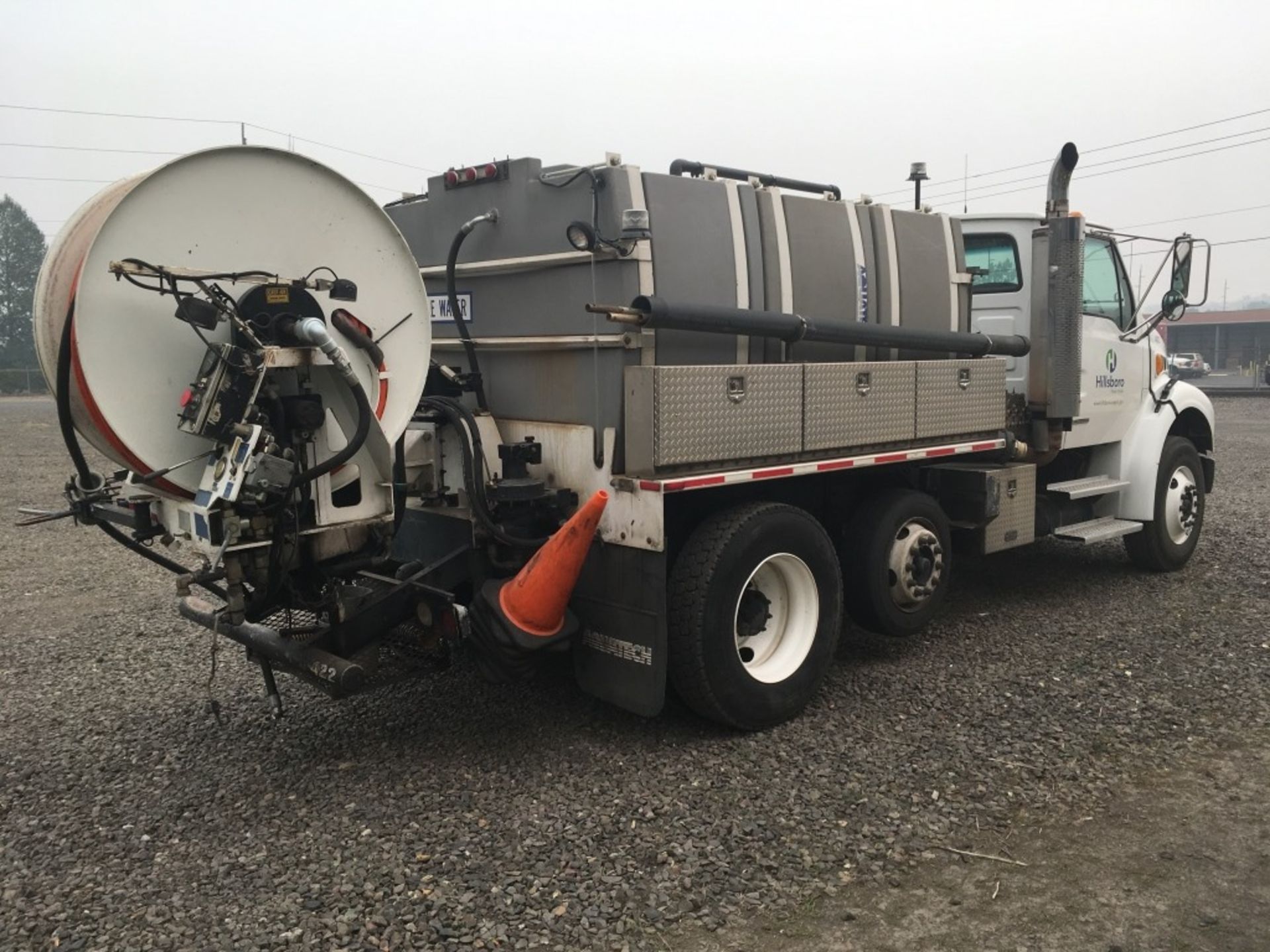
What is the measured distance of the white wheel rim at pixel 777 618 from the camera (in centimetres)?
495

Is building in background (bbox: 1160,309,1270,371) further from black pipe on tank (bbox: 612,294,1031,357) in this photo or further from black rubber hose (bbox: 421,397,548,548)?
black rubber hose (bbox: 421,397,548,548)

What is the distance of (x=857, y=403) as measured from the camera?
5.36 meters

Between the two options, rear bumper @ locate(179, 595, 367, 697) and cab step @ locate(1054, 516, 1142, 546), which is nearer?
rear bumper @ locate(179, 595, 367, 697)

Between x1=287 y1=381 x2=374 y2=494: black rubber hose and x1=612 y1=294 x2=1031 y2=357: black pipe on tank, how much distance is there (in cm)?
110

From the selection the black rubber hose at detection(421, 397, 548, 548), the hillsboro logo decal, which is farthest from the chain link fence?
the hillsboro logo decal

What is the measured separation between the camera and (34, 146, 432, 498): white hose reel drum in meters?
3.54

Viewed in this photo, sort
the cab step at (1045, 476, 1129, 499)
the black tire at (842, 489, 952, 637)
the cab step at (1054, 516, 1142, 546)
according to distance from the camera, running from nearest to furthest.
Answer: the black tire at (842, 489, 952, 637) → the cab step at (1054, 516, 1142, 546) → the cab step at (1045, 476, 1129, 499)

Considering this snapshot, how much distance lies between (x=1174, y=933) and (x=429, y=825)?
2613 mm

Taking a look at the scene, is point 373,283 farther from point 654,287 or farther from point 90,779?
point 90,779

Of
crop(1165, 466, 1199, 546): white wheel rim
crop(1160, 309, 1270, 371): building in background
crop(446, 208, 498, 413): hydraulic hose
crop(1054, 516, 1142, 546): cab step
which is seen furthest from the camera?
crop(1160, 309, 1270, 371): building in background

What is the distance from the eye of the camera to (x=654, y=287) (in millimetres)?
4633

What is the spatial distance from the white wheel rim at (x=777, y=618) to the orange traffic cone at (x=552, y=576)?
36.9 inches

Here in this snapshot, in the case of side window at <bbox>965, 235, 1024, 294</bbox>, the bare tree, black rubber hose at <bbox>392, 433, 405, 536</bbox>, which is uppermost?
the bare tree

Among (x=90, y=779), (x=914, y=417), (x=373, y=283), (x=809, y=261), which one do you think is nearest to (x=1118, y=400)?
(x=914, y=417)
